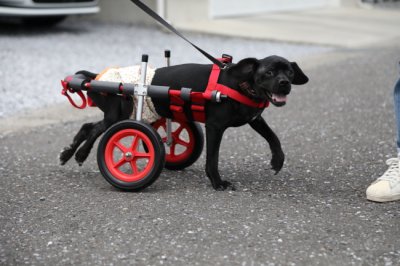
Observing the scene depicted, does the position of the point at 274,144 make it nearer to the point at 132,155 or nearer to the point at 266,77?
the point at 266,77

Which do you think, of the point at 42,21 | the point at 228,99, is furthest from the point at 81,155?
the point at 42,21

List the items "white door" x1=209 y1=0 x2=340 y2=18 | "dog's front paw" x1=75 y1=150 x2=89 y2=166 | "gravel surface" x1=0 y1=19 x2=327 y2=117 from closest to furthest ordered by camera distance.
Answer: "dog's front paw" x1=75 y1=150 x2=89 y2=166
"gravel surface" x1=0 y1=19 x2=327 y2=117
"white door" x1=209 y1=0 x2=340 y2=18

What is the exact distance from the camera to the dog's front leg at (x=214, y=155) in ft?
12.7

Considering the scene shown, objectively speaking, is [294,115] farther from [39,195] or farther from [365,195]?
[39,195]

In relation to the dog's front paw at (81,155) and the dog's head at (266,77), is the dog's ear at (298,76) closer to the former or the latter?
the dog's head at (266,77)

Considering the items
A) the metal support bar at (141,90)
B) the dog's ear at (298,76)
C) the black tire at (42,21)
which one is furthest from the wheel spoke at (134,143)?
the black tire at (42,21)

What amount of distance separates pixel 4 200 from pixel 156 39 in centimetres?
755

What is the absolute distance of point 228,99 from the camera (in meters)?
3.81

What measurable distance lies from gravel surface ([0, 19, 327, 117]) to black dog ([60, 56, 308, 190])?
2.46m

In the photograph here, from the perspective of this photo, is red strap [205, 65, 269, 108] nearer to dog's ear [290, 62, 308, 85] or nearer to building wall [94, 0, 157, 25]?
dog's ear [290, 62, 308, 85]

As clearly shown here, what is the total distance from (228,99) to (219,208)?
0.59 meters

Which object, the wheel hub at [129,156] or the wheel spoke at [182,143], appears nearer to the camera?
the wheel hub at [129,156]

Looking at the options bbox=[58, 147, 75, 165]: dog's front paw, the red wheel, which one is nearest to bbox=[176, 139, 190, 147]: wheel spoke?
the red wheel

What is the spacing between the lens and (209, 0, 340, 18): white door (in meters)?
13.9
